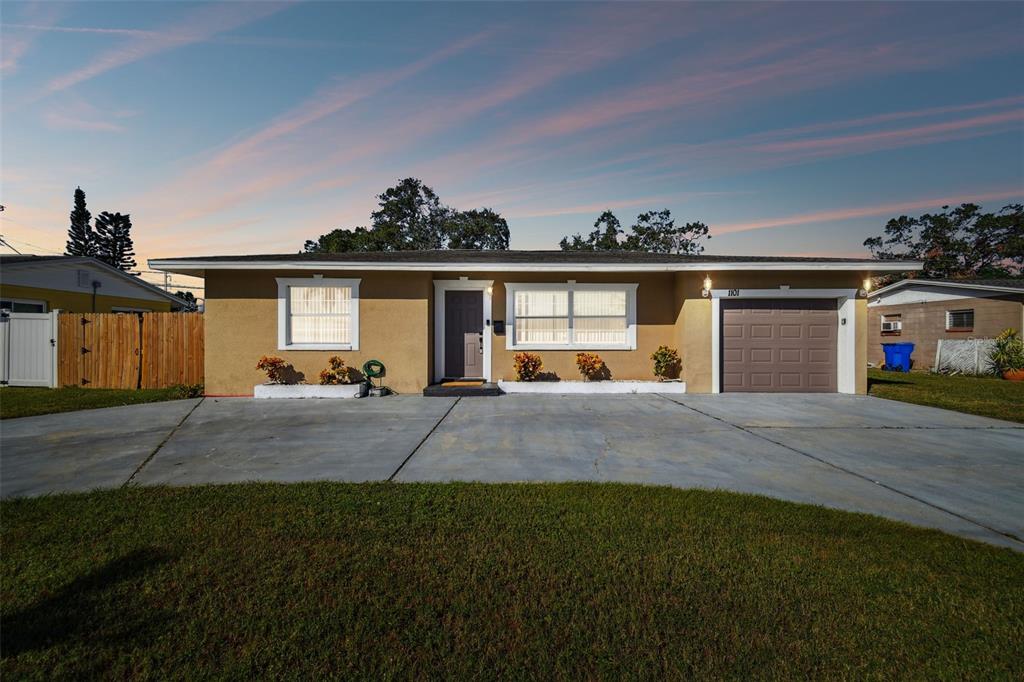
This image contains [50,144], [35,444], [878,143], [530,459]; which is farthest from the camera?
[878,143]

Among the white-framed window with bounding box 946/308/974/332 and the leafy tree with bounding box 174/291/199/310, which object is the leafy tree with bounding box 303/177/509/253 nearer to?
the leafy tree with bounding box 174/291/199/310

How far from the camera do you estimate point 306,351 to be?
422 inches

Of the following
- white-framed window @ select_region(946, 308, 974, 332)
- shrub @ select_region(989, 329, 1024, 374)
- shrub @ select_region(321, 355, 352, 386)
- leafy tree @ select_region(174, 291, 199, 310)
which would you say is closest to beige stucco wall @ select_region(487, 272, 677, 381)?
shrub @ select_region(321, 355, 352, 386)

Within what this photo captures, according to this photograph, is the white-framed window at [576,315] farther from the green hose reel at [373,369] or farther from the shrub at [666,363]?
the green hose reel at [373,369]

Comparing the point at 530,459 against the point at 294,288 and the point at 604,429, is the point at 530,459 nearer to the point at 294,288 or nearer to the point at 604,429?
the point at 604,429

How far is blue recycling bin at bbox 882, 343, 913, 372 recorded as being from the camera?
18359 mm

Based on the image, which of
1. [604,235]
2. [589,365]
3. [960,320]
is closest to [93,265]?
[589,365]

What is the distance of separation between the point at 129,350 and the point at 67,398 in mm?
2136

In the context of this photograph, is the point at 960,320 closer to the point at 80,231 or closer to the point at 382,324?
the point at 382,324

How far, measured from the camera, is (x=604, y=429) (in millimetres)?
6879

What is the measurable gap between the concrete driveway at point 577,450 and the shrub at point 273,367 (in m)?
1.39

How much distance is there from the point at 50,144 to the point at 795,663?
488 inches

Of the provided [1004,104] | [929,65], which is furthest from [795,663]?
[1004,104]

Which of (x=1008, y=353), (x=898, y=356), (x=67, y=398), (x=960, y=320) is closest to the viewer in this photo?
(x=67, y=398)
